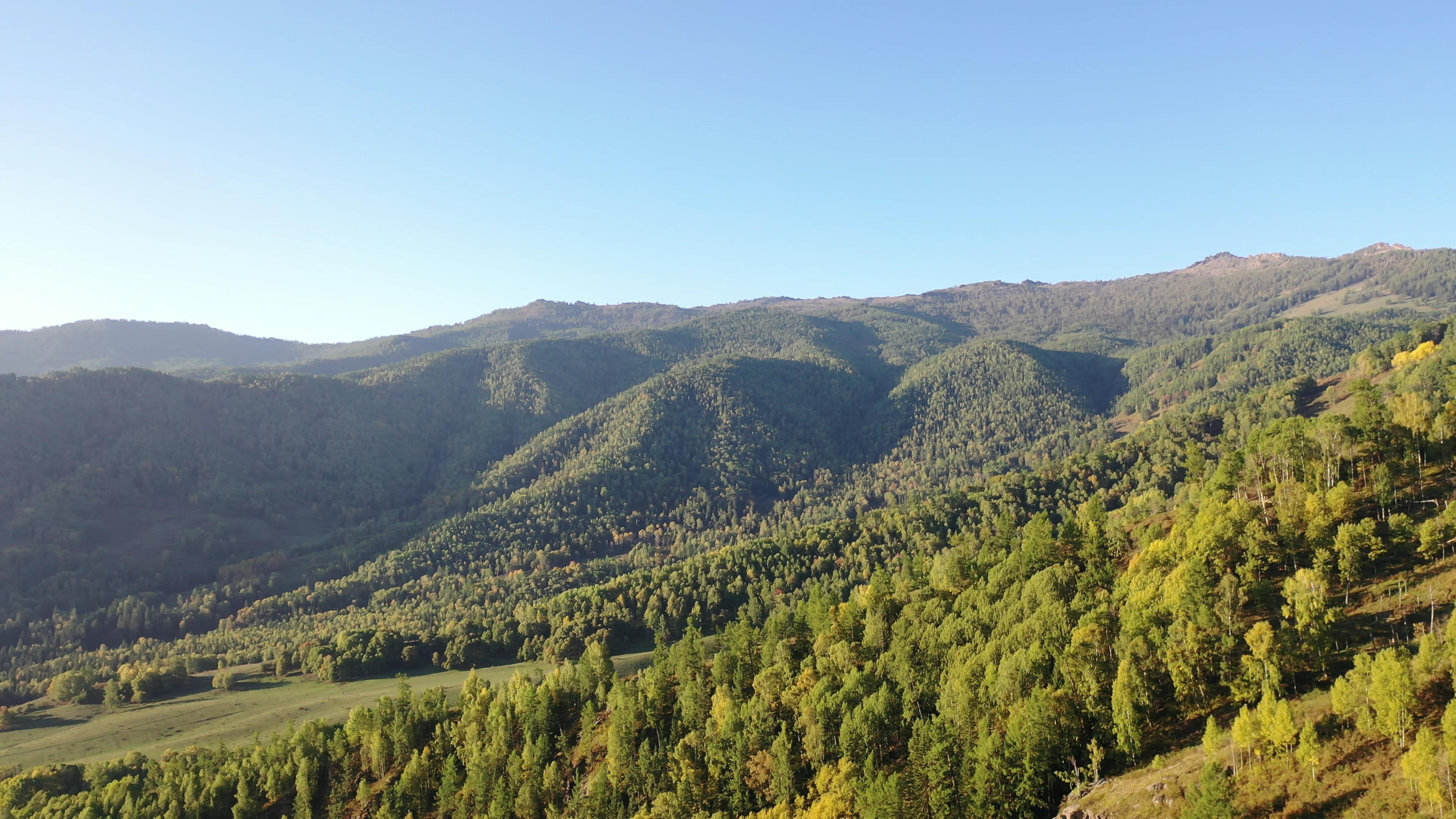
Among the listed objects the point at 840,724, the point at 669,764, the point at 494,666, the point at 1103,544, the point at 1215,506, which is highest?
the point at 1215,506

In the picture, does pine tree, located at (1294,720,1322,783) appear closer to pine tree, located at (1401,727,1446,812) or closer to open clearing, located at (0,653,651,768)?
pine tree, located at (1401,727,1446,812)

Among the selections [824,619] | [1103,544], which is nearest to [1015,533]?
[1103,544]

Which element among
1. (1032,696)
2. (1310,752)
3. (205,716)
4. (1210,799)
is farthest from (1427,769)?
(205,716)

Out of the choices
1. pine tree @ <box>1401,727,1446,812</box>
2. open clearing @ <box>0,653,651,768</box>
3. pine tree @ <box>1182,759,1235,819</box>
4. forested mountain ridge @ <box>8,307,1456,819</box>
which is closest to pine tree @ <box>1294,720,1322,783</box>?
forested mountain ridge @ <box>8,307,1456,819</box>

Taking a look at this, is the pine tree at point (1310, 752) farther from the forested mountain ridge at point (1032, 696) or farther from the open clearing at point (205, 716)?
the open clearing at point (205, 716)

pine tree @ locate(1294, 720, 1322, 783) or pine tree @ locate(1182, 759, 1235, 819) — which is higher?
pine tree @ locate(1294, 720, 1322, 783)

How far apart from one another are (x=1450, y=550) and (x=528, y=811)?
120 meters

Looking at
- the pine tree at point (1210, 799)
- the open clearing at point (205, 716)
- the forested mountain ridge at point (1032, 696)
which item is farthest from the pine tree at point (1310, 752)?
the open clearing at point (205, 716)

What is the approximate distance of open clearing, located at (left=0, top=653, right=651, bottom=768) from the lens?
150500 millimetres

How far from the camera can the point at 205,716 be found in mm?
164500

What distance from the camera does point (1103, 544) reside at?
387 ft

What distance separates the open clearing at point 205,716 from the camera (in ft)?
494

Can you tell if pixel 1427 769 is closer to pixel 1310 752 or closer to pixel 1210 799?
pixel 1310 752

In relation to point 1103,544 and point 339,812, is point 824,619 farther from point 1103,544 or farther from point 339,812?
point 339,812
